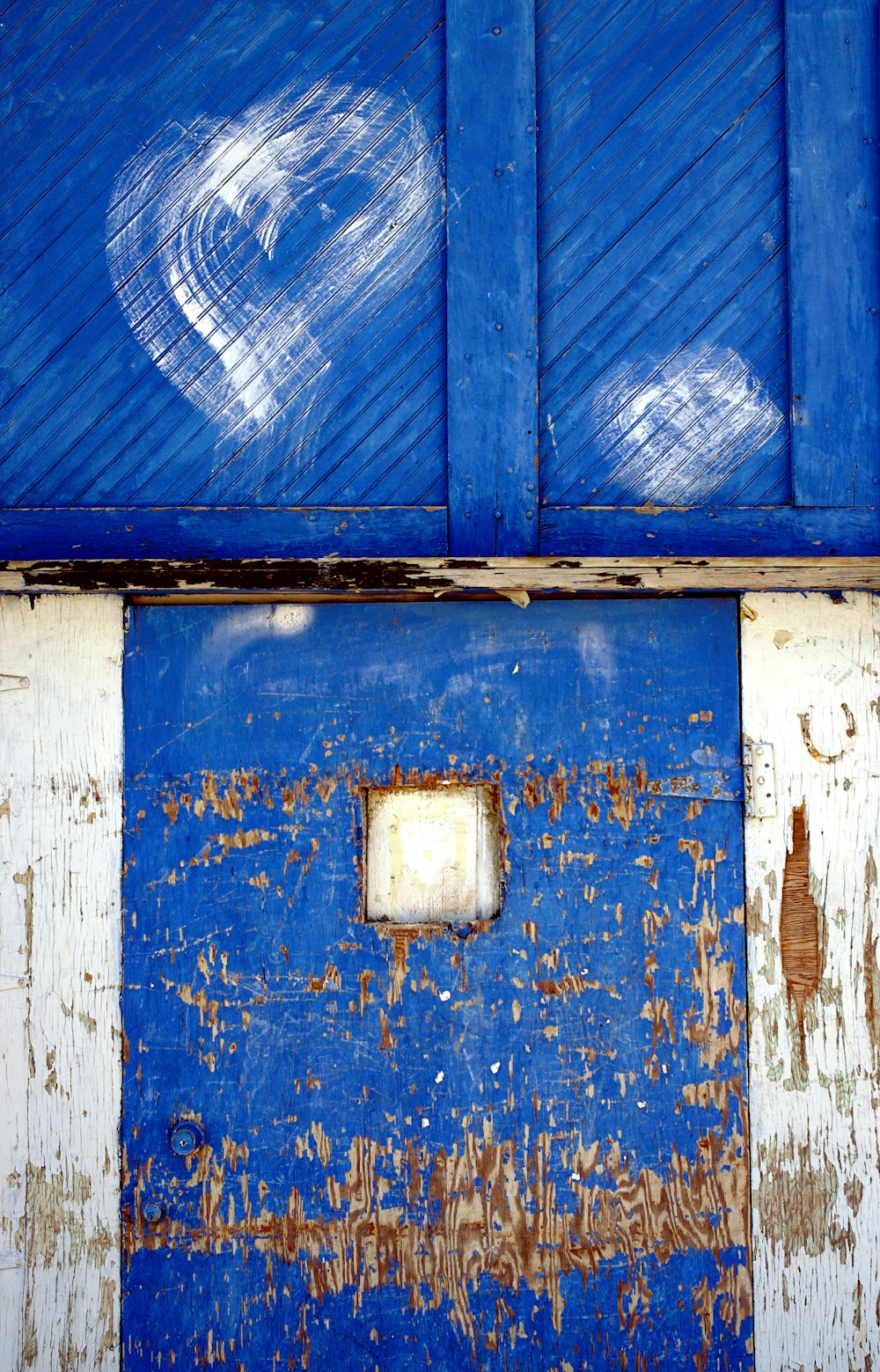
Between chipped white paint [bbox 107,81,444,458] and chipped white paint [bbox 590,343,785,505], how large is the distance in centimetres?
78

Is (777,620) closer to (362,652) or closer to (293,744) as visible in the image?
(362,652)

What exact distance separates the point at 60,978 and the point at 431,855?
3.45 ft

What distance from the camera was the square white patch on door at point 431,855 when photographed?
2.34 meters

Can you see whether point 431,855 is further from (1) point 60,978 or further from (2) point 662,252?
(2) point 662,252

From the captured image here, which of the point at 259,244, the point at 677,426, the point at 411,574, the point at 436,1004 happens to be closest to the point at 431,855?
the point at 436,1004

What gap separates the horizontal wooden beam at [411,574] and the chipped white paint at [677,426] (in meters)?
0.35

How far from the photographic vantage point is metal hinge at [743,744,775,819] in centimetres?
229

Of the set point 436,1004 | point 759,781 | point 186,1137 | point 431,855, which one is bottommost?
point 186,1137

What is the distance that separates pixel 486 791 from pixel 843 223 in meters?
1.89

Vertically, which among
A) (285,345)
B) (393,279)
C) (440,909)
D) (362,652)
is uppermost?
(393,279)

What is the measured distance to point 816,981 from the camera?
7.54ft

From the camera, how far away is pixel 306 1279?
223 centimetres

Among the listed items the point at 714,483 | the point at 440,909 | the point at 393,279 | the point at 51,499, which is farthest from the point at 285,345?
the point at 440,909

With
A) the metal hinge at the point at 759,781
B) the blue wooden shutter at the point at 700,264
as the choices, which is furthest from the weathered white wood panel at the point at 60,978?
the metal hinge at the point at 759,781
